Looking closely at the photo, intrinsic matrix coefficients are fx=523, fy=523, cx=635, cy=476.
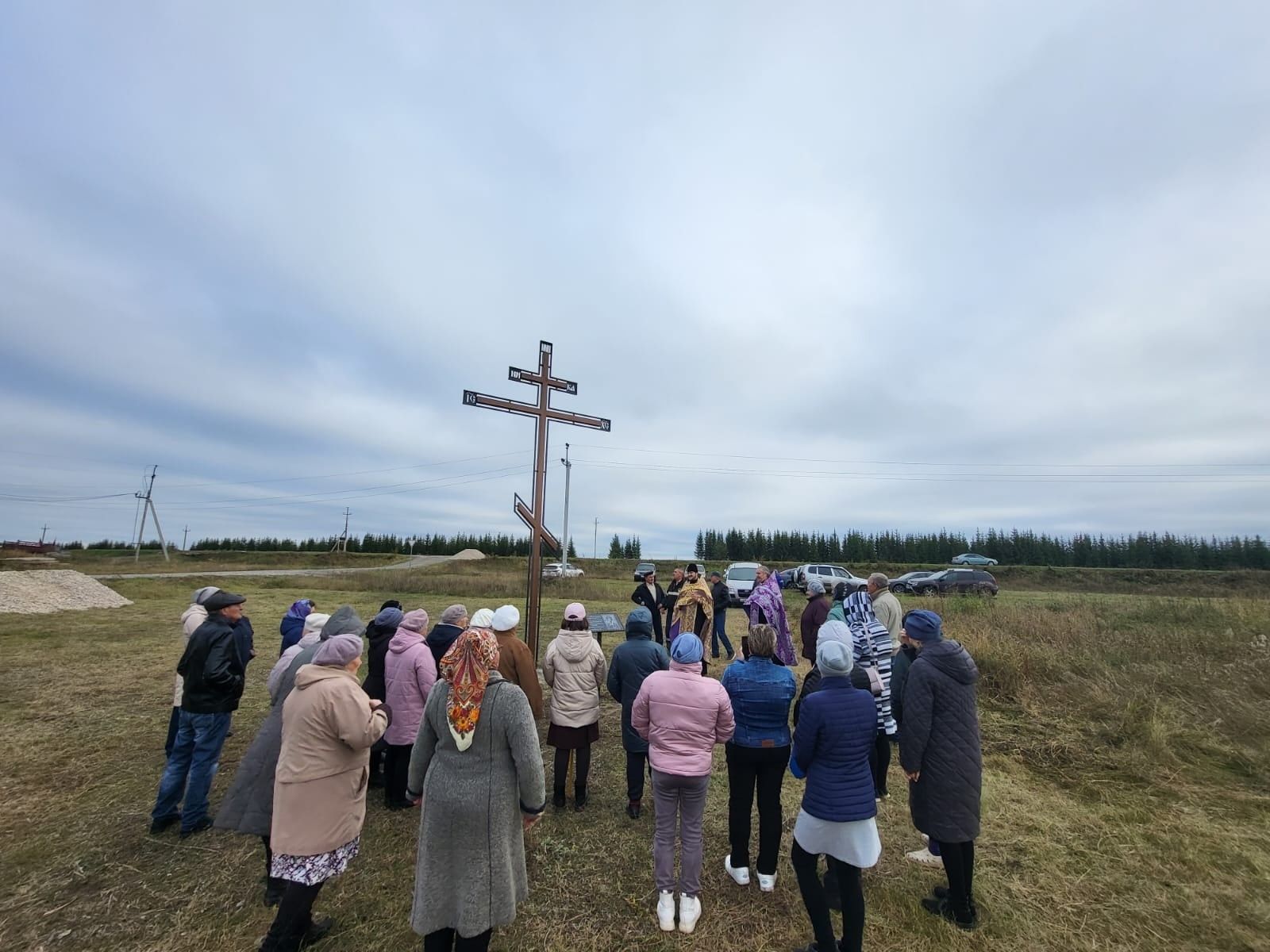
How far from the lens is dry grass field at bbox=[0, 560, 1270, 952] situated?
121 inches

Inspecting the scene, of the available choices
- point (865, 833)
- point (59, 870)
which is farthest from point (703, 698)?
point (59, 870)

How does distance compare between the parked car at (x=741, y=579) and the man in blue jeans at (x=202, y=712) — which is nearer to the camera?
the man in blue jeans at (x=202, y=712)

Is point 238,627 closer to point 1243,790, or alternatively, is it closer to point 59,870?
point 59,870

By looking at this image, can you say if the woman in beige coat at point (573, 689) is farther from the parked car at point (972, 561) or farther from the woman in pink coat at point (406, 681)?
the parked car at point (972, 561)

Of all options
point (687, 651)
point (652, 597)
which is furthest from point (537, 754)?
point (652, 597)

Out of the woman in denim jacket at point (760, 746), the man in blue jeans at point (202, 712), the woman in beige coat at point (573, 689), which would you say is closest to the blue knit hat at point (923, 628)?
the woman in denim jacket at point (760, 746)

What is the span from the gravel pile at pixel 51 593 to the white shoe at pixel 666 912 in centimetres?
2251

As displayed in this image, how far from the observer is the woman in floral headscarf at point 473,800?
7.51ft

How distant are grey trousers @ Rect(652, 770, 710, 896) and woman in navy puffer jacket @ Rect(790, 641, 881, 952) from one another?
581mm

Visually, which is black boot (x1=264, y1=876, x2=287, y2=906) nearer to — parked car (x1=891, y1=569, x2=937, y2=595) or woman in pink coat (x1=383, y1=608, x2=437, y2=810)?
woman in pink coat (x1=383, y1=608, x2=437, y2=810)

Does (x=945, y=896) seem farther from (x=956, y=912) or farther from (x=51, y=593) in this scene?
(x=51, y=593)

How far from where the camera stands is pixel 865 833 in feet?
9.08

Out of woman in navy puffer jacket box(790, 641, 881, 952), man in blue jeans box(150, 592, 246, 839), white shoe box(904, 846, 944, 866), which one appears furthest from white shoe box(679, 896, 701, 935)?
man in blue jeans box(150, 592, 246, 839)

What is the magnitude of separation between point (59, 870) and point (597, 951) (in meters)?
3.87
